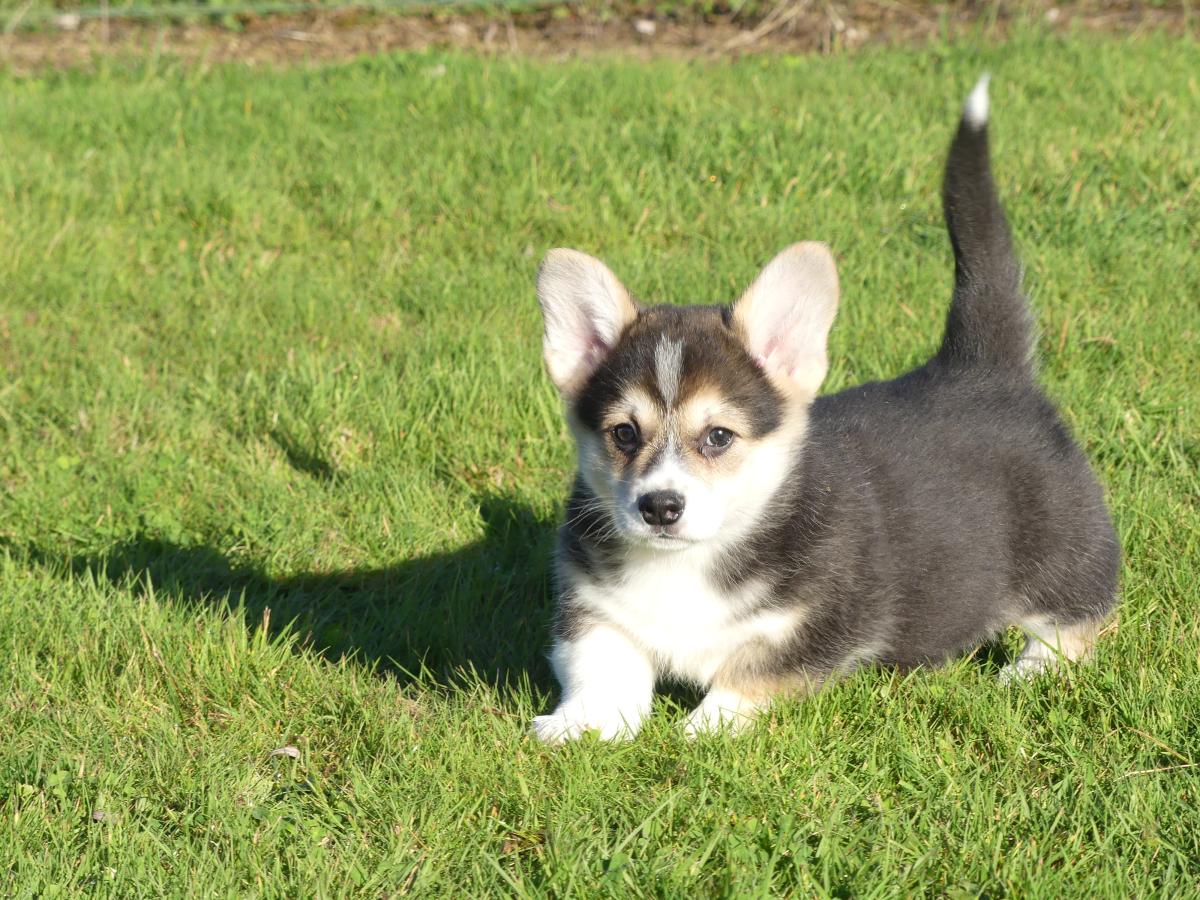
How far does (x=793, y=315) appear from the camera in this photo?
3.25 metres

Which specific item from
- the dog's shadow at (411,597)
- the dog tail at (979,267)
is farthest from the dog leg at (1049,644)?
the dog's shadow at (411,597)

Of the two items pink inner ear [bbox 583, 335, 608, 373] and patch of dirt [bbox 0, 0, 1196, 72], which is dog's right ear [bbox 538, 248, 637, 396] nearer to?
pink inner ear [bbox 583, 335, 608, 373]

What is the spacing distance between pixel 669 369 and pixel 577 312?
34 cm

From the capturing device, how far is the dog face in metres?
3.04

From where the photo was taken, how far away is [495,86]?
265 inches

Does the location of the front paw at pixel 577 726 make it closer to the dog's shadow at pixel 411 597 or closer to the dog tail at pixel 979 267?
the dog's shadow at pixel 411 597

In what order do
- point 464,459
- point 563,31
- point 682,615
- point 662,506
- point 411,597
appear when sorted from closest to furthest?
point 662,506 < point 682,615 < point 411,597 < point 464,459 < point 563,31

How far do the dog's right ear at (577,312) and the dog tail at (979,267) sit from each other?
908 mm

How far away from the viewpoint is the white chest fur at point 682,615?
3.14m

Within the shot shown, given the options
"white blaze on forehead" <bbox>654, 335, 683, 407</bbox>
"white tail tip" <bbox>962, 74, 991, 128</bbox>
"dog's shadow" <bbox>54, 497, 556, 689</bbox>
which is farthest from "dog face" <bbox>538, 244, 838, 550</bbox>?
"white tail tip" <bbox>962, 74, 991, 128</bbox>

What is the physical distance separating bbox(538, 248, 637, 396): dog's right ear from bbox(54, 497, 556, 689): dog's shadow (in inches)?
27.1

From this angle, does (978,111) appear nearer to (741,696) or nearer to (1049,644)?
(1049,644)

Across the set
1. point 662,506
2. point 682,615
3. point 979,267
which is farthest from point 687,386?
point 979,267

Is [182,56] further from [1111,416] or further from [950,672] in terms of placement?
[950,672]
